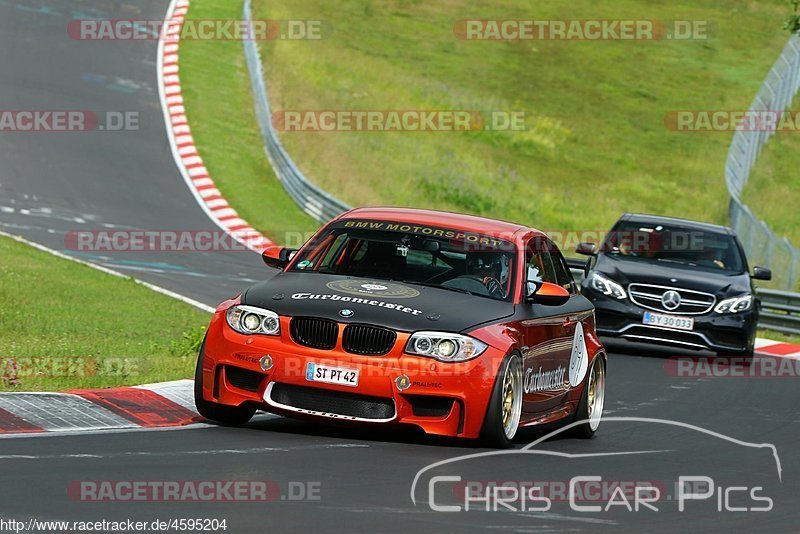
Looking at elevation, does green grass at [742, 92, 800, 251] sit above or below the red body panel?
below

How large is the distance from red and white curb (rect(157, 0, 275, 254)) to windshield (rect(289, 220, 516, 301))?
50.5 feet

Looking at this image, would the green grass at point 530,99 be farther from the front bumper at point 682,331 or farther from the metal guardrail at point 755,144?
the front bumper at point 682,331

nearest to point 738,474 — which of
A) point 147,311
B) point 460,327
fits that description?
point 460,327

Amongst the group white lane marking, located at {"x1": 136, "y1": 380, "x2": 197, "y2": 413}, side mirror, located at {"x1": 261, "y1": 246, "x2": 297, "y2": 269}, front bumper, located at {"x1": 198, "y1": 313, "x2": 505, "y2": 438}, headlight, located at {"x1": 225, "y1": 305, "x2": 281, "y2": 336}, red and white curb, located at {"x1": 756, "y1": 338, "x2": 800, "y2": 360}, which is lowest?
red and white curb, located at {"x1": 756, "y1": 338, "x2": 800, "y2": 360}

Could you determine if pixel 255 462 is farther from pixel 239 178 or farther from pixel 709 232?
pixel 239 178

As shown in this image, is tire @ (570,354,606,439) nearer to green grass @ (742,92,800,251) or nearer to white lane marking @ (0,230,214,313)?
white lane marking @ (0,230,214,313)

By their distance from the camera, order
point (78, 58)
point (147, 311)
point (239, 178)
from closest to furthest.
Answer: point (147, 311)
point (239, 178)
point (78, 58)

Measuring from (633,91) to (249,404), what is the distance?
142 feet

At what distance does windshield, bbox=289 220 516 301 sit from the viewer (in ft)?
34.4

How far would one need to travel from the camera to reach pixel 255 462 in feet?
28.1

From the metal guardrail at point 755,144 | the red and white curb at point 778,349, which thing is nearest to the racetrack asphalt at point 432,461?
the red and white curb at point 778,349

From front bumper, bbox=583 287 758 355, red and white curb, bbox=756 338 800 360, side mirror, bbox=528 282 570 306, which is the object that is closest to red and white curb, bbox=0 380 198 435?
side mirror, bbox=528 282 570 306

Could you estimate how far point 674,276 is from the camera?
59.5 ft

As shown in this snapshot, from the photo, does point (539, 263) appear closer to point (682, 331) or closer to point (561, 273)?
point (561, 273)
